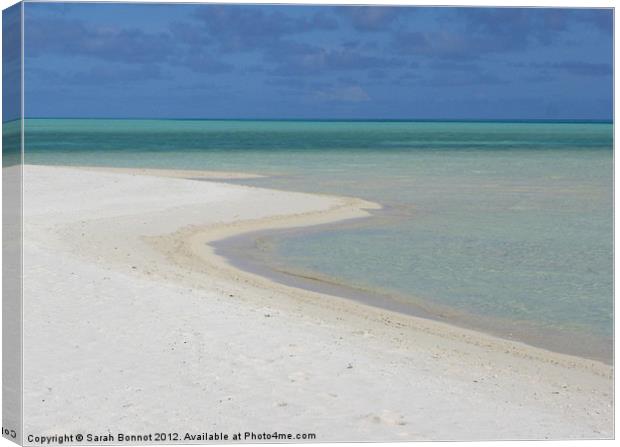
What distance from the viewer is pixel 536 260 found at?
1268 cm

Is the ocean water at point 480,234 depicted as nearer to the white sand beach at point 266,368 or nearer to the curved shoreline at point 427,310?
the curved shoreline at point 427,310

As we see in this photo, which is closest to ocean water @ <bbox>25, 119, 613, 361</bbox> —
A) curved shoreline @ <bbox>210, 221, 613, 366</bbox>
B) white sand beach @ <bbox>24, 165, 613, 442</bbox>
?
curved shoreline @ <bbox>210, 221, 613, 366</bbox>

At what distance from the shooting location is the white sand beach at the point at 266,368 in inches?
274

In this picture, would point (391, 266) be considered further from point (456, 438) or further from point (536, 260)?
point (456, 438)

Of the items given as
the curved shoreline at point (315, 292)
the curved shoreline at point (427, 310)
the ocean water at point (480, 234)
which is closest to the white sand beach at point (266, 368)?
the curved shoreline at point (315, 292)

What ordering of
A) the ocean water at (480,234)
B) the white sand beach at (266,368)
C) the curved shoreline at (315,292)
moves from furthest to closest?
the ocean water at (480,234)
the curved shoreline at (315,292)
the white sand beach at (266,368)

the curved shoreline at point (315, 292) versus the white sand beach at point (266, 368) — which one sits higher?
the white sand beach at point (266, 368)

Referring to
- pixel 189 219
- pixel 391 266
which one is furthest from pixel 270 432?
pixel 189 219

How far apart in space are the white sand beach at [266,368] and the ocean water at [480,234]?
749 millimetres

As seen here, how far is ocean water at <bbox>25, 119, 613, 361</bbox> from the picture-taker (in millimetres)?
10227

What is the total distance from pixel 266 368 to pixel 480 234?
811 cm

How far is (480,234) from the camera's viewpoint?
15.1m

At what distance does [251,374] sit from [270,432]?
0.66 m

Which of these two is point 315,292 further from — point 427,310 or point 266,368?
point 266,368
